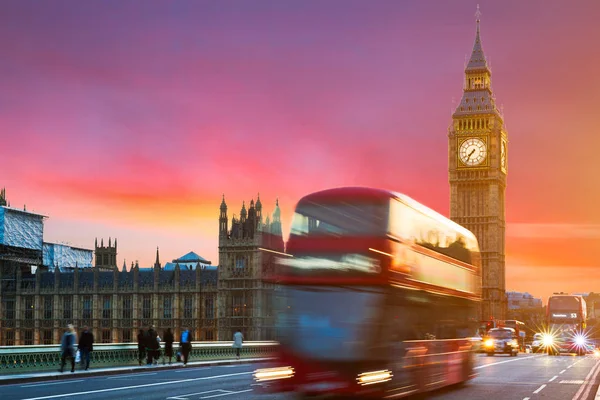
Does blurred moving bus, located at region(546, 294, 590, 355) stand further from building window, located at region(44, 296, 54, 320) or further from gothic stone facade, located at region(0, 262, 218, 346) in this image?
building window, located at region(44, 296, 54, 320)

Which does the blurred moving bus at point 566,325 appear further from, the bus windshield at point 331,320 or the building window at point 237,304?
the building window at point 237,304

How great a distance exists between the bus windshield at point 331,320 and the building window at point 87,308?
11046cm

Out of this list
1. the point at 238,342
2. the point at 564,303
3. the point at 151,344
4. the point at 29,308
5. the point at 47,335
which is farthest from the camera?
the point at 29,308

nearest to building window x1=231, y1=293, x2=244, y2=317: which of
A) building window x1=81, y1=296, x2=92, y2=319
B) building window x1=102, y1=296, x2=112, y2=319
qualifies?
building window x1=102, y1=296, x2=112, y2=319

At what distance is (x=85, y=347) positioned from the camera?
108 ft

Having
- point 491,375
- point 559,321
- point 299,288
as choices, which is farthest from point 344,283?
point 559,321

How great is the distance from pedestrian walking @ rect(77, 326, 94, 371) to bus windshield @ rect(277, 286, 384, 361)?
16.6 metres

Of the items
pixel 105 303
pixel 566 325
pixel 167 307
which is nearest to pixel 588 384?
pixel 566 325

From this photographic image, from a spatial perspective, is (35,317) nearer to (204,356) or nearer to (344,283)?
(204,356)

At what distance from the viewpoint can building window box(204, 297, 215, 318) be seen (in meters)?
116

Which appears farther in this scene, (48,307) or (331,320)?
A: (48,307)

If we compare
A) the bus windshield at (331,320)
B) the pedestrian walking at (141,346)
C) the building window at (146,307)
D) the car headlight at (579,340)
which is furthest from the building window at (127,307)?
the bus windshield at (331,320)

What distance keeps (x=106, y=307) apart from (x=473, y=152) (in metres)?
62.1

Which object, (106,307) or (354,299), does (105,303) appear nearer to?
(106,307)
